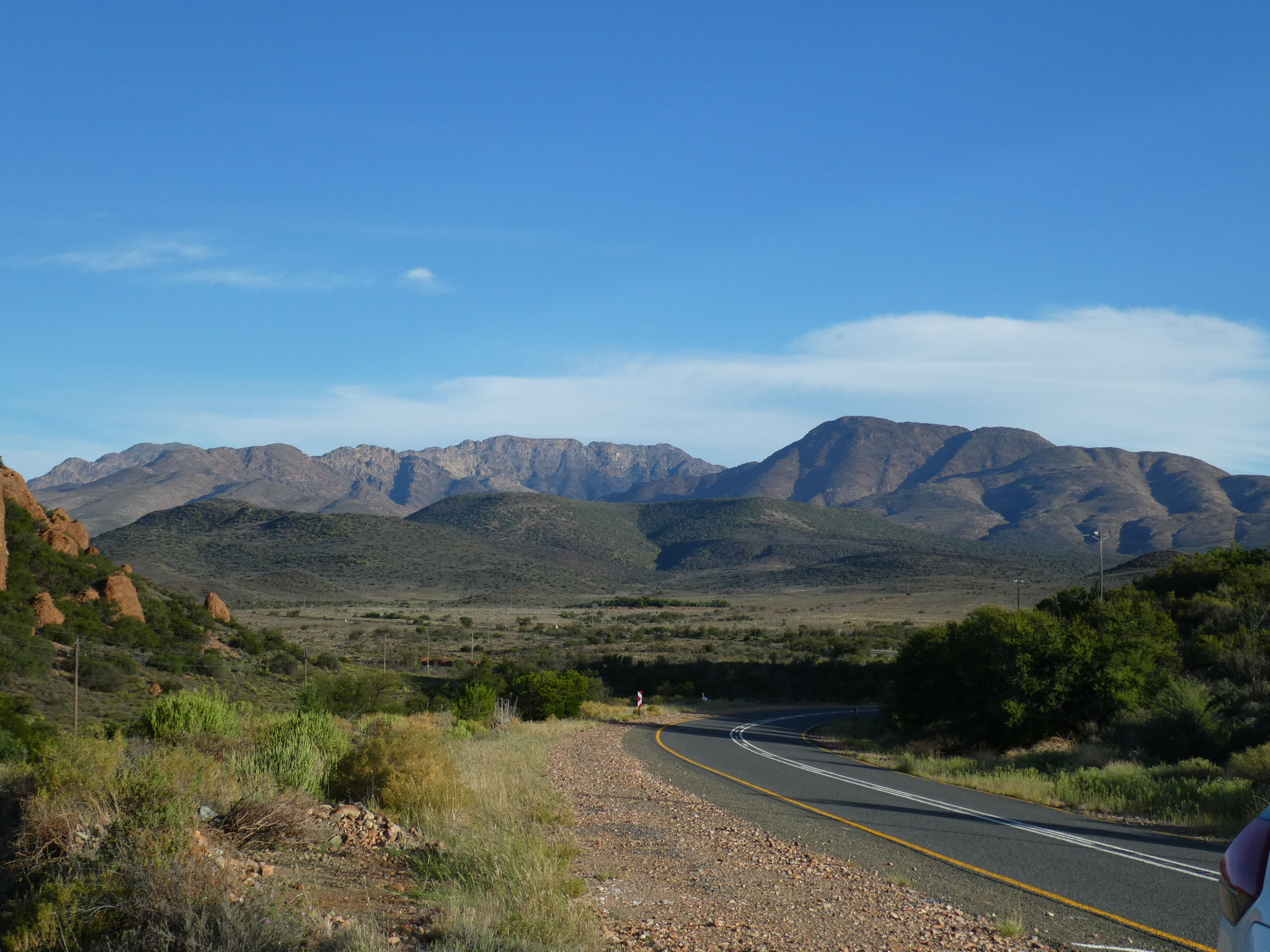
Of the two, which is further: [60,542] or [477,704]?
[60,542]

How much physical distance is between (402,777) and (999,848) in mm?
7018

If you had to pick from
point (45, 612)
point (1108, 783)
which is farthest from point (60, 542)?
point (1108, 783)

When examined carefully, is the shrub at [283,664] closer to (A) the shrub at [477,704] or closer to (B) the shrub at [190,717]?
(A) the shrub at [477,704]

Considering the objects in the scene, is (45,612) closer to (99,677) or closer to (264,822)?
(99,677)

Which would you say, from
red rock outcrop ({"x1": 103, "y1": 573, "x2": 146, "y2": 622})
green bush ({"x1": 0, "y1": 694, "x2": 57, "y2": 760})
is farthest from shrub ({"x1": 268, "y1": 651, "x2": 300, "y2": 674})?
green bush ({"x1": 0, "y1": 694, "x2": 57, "y2": 760})

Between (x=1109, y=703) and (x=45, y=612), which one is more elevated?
(x=45, y=612)

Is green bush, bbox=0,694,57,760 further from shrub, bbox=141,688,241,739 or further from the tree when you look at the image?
the tree

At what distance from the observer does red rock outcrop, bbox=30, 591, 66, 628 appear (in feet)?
111

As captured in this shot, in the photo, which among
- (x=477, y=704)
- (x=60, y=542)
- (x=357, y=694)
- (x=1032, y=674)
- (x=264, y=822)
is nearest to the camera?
(x=264, y=822)

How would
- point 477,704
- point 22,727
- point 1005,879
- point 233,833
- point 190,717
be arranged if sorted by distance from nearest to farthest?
point 233,833
point 1005,879
point 190,717
point 22,727
point 477,704

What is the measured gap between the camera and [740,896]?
827 centimetres

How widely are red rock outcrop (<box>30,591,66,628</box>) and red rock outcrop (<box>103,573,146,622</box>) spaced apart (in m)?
3.75

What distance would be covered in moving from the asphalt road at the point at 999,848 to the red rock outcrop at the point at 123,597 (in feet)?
93.5

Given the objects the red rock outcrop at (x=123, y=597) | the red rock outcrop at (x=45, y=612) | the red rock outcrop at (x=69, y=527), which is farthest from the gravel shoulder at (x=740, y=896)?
the red rock outcrop at (x=69, y=527)
